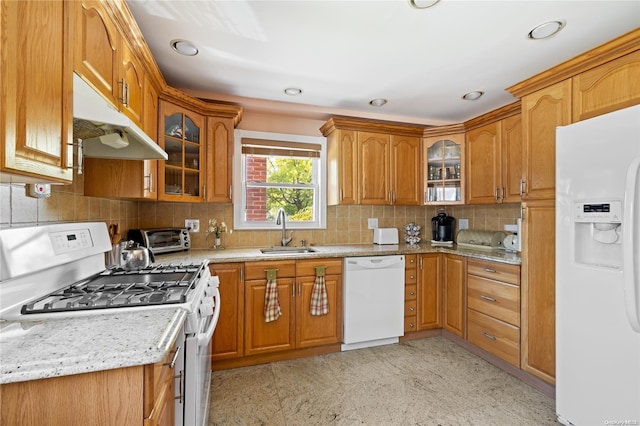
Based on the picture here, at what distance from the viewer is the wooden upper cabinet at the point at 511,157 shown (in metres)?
2.59

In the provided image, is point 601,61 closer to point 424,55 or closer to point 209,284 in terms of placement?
point 424,55

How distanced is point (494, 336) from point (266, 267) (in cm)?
194

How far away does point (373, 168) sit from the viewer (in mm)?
3166

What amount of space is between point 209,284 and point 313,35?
1627 mm

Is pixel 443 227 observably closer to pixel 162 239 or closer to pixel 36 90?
pixel 162 239

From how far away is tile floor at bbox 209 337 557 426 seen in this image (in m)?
1.83

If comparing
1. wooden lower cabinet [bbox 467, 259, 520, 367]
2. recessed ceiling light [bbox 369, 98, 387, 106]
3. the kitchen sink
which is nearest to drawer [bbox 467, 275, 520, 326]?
wooden lower cabinet [bbox 467, 259, 520, 367]

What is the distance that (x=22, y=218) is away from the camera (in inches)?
47.7

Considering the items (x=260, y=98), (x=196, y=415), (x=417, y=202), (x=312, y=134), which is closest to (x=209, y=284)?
(x=196, y=415)

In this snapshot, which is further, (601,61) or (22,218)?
(601,61)

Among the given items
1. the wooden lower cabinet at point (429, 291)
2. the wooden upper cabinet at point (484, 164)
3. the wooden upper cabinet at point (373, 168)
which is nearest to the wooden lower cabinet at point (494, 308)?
the wooden lower cabinet at point (429, 291)

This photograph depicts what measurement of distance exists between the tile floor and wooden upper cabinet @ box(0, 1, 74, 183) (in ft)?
5.57

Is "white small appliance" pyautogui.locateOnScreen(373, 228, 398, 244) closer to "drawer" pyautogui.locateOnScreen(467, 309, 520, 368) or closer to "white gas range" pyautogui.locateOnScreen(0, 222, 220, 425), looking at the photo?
"drawer" pyautogui.locateOnScreen(467, 309, 520, 368)

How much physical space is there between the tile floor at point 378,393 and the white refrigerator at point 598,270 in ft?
1.29
